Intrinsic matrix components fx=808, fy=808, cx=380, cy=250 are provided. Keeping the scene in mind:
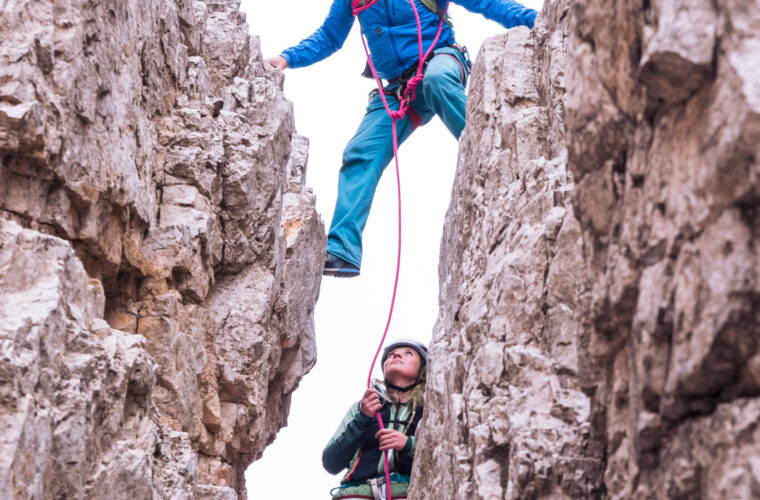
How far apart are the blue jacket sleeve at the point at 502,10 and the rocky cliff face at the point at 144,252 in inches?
93.2

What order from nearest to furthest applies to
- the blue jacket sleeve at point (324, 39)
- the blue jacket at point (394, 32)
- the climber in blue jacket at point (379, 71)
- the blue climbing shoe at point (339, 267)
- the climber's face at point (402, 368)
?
the climber's face at point (402, 368) → the climber in blue jacket at point (379, 71) → the blue jacket at point (394, 32) → the blue climbing shoe at point (339, 267) → the blue jacket sleeve at point (324, 39)

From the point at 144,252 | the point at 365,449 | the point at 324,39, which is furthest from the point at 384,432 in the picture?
the point at 324,39

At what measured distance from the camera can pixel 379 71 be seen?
972 cm

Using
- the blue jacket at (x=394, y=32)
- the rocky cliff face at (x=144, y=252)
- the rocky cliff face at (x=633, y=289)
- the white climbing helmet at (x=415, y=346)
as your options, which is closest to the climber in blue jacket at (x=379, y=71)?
the blue jacket at (x=394, y=32)

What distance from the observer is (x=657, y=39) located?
2.69m

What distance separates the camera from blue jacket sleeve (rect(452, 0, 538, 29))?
28.9ft

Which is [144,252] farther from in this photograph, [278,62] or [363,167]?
[278,62]

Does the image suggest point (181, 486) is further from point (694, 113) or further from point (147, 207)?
point (694, 113)

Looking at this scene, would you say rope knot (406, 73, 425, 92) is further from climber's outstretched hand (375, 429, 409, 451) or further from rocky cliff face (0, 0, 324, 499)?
climber's outstretched hand (375, 429, 409, 451)

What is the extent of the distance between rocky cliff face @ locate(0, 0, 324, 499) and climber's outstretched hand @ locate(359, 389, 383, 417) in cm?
103

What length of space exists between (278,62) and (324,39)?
2.13ft

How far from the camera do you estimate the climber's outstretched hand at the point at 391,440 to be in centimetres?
734

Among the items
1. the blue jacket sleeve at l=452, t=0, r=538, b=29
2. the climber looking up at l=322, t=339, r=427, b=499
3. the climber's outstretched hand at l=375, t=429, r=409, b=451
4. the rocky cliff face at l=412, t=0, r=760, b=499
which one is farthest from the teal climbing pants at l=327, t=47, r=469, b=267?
the rocky cliff face at l=412, t=0, r=760, b=499

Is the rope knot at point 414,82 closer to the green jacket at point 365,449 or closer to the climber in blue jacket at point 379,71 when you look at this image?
the climber in blue jacket at point 379,71
